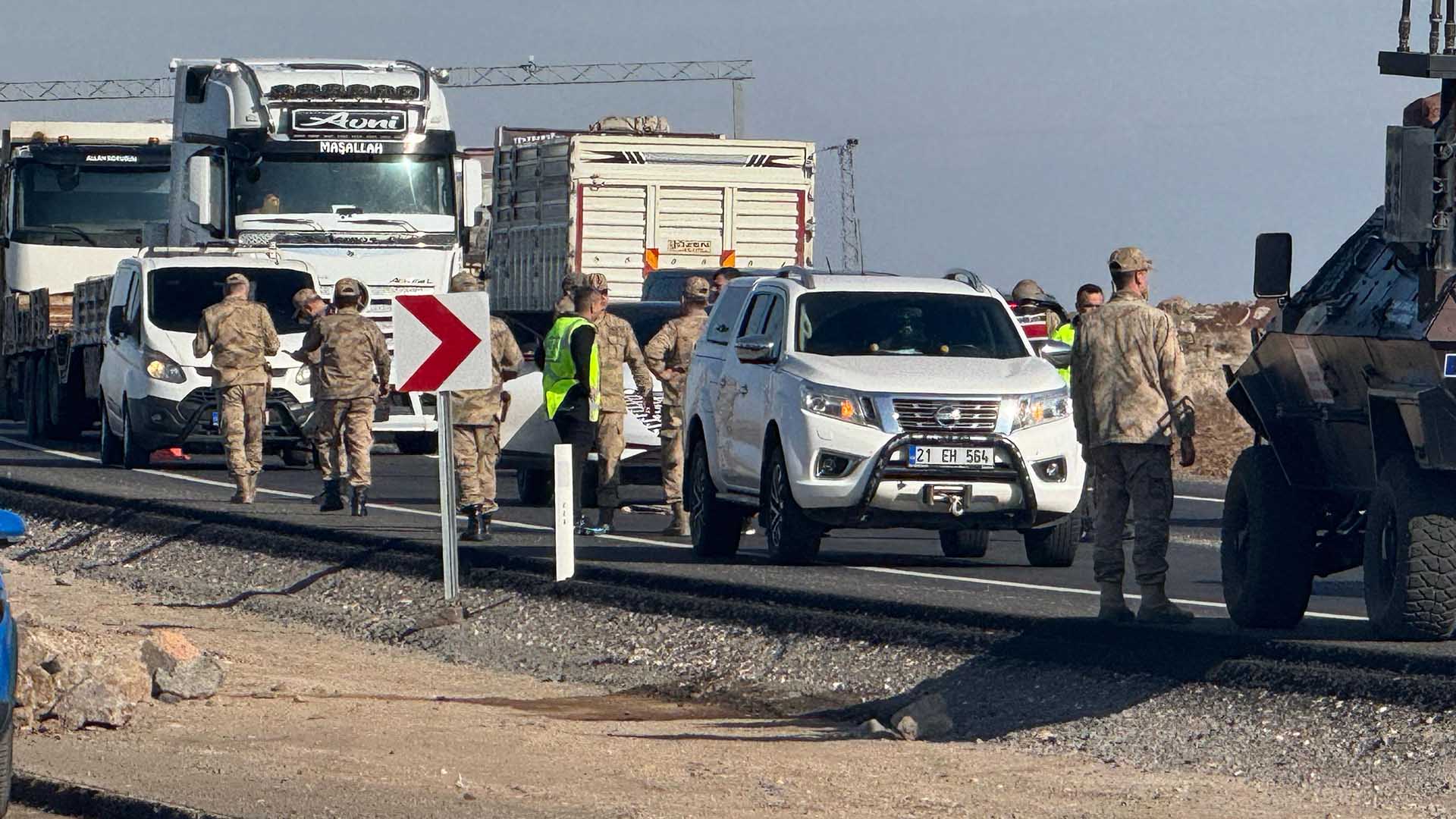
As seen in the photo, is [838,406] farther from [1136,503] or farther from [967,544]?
[1136,503]

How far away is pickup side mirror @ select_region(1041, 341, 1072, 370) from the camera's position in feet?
53.2

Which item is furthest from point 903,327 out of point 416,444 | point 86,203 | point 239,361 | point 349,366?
point 86,203

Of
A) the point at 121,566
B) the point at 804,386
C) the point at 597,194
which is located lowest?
the point at 121,566

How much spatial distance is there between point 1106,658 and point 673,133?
1050 inches

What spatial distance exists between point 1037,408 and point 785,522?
1718mm

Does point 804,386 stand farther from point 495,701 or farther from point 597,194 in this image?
point 597,194

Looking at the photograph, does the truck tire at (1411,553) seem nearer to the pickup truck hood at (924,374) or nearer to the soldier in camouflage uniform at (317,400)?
the pickup truck hood at (924,374)

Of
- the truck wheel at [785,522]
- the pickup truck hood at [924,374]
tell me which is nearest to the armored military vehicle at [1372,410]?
the pickup truck hood at [924,374]

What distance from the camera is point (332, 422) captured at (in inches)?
769

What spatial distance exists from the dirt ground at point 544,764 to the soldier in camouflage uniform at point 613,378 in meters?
4.30

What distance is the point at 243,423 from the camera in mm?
21234

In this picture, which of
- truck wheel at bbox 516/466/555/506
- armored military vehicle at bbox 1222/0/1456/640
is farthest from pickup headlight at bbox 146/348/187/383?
armored military vehicle at bbox 1222/0/1456/640

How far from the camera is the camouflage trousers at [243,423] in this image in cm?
2111

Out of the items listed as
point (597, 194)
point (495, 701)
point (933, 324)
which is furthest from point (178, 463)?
point (495, 701)
